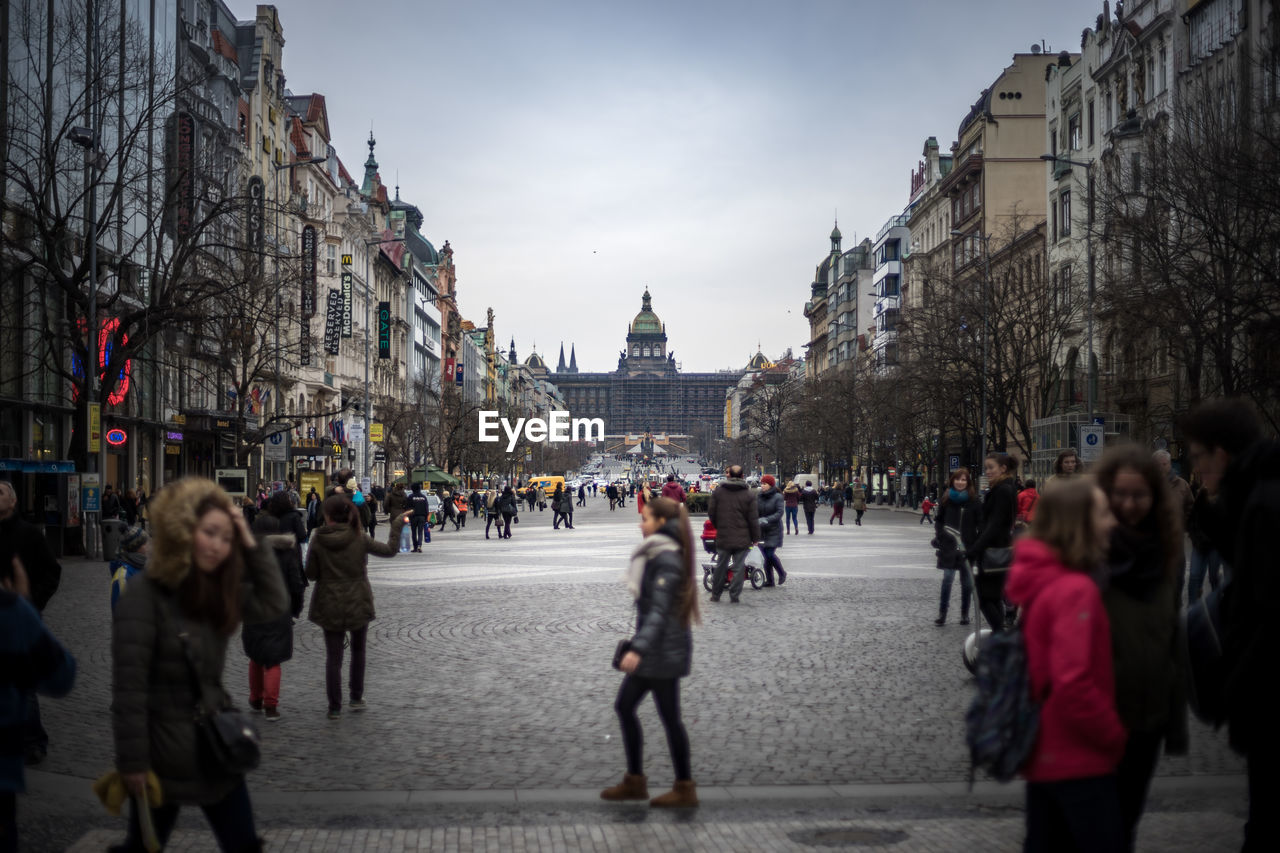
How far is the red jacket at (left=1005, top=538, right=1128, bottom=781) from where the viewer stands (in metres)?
4.55

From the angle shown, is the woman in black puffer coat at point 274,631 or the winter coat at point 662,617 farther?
the woman in black puffer coat at point 274,631

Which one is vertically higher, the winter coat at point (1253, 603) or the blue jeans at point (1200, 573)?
the winter coat at point (1253, 603)

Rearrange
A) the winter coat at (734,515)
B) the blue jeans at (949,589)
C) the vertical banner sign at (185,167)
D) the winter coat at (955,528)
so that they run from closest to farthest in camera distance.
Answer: the winter coat at (955,528), the blue jeans at (949,589), the winter coat at (734,515), the vertical banner sign at (185,167)

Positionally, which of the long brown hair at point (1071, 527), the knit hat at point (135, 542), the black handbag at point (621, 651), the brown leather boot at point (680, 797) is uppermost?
the long brown hair at point (1071, 527)

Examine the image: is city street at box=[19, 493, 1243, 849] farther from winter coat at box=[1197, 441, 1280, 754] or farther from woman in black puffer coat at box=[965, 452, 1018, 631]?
winter coat at box=[1197, 441, 1280, 754]

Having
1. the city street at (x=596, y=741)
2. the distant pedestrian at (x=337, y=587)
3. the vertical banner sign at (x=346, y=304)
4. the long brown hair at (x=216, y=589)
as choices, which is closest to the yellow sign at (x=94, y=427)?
the city street at (x=596, y=741)

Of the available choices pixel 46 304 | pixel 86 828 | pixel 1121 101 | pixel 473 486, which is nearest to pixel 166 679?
pixel 86 828

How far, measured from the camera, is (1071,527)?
15.2 ft

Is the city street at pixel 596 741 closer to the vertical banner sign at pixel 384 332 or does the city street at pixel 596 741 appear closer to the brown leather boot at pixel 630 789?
the brown leather boot at pixel 630 789

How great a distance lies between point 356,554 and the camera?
35.6ft

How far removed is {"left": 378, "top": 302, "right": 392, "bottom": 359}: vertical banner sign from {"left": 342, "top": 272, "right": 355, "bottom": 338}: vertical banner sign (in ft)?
32.8

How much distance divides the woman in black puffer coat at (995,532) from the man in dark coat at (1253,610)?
22.9 feet

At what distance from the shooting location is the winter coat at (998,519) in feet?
42.3

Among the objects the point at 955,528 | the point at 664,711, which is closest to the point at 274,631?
the point at 664,711
